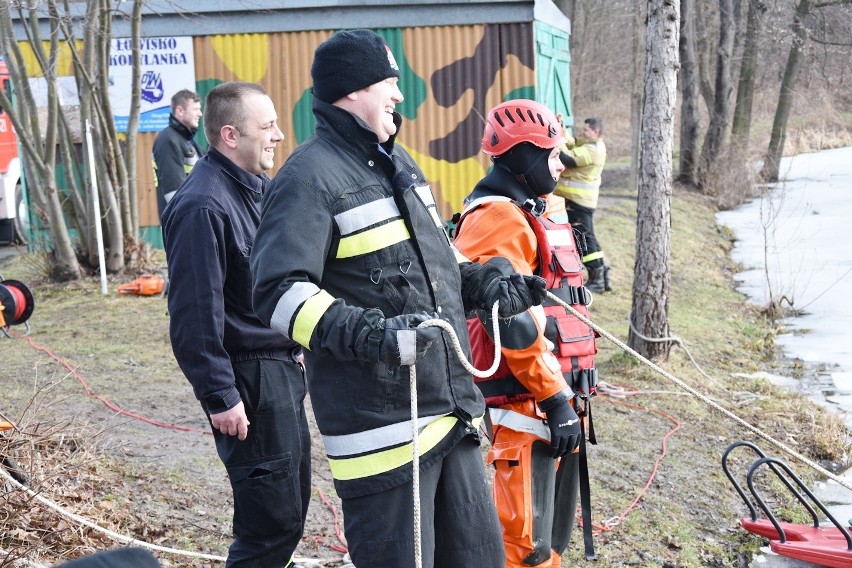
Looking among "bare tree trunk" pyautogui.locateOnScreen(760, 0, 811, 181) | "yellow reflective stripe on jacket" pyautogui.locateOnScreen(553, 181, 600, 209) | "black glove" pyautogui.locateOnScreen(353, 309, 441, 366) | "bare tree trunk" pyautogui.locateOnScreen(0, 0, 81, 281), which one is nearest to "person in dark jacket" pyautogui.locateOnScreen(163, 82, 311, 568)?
"black glove" pyautogui.locateOnScreen(353, 309, 441, 366)

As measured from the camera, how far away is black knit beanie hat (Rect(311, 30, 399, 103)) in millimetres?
2857

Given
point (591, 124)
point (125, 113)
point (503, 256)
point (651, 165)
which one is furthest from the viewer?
point (125, 113)

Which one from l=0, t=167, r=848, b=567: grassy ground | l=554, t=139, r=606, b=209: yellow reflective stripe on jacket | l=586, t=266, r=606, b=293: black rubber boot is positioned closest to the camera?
l=0, t=167, r=848, b=567: grassy ground

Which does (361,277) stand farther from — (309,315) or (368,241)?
(309,315)

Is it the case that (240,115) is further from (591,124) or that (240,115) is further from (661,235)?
(591,124)

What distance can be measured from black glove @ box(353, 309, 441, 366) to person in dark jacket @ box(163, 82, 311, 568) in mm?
979

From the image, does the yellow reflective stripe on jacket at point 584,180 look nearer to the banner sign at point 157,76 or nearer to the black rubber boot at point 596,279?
the black rubber boot at point 596,279

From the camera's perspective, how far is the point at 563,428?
3598 millimetres

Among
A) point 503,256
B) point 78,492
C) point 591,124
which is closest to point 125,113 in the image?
point 591,124

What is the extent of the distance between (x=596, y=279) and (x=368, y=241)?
8854mm

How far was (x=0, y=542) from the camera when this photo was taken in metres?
3.79

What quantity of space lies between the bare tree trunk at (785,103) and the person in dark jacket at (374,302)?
2068 centimetres

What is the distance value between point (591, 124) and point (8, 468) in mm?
8873

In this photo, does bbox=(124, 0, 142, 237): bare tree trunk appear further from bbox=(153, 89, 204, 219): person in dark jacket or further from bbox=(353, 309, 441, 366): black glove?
bbox=(353, 309, 441, 366): black glove
